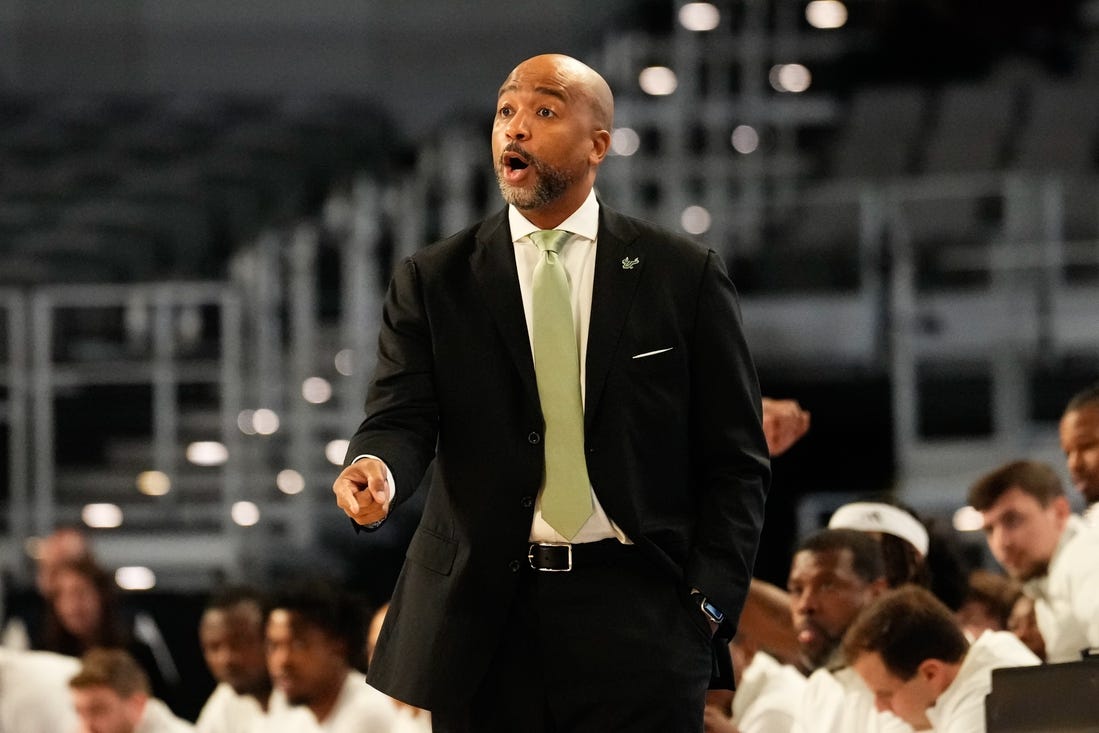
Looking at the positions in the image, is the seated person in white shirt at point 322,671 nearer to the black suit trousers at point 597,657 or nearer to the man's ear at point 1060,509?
the man's ear at point 1060,509

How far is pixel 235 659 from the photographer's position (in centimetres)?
548

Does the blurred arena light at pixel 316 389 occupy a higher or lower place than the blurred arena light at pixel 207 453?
higher

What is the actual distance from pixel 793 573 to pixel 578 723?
1.89m

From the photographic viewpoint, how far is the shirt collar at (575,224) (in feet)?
8.10

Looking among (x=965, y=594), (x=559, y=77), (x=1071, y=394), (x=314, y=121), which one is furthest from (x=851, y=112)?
(x=559, y=77)

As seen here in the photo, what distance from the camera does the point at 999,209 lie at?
8023mm

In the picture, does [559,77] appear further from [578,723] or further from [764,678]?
[764,678]

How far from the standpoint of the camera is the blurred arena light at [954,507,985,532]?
7199 millimetres

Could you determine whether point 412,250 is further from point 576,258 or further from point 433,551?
point 433,551

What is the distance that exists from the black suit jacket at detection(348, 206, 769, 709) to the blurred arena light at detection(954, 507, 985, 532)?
16.1 ft

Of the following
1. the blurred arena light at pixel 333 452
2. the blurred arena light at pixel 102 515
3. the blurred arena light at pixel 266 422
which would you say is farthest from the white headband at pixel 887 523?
the blurred arena light at pixel 102 515

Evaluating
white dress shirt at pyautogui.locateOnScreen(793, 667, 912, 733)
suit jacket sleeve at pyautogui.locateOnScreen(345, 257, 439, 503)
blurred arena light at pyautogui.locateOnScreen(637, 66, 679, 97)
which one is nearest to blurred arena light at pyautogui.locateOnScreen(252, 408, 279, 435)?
blurred arena light at pyautogui.locateOnScreen(637, 66, 679, 97)

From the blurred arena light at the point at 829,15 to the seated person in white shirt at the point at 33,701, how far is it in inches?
178

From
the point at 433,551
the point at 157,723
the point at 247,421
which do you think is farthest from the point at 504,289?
the point at 247,421
